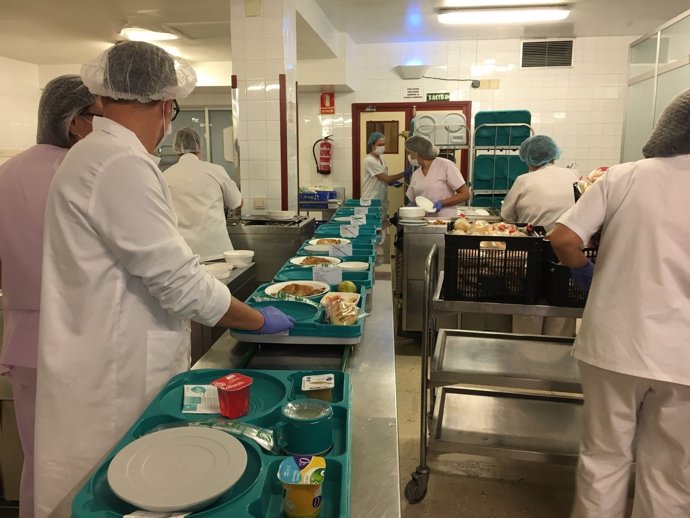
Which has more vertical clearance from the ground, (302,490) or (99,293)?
(99,293)

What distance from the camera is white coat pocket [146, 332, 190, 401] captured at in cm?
126

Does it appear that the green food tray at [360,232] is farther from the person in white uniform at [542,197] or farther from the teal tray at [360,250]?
the person in white uniform at [542,197]

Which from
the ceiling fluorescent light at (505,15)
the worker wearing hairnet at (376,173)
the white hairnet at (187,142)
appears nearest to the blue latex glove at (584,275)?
the white hairnet at (187,142)

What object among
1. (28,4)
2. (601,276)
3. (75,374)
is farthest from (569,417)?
(28,4)

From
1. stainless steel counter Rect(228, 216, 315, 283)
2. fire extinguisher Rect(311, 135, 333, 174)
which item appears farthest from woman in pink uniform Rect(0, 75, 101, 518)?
fire extinguisher Rect(311, 135, 333, 174)

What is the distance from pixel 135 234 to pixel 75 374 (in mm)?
359

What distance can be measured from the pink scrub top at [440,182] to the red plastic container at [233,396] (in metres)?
3.61

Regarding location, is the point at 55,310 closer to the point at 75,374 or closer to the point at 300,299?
the point at 75,374

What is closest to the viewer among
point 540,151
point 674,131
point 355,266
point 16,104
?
point 674,131

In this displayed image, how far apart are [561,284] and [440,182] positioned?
2531 millimetres

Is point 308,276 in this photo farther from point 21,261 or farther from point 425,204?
point 425,204

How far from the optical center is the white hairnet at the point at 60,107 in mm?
1771

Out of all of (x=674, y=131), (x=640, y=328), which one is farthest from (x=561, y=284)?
(x=674, y=131)

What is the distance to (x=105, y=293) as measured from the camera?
119 centimetres
